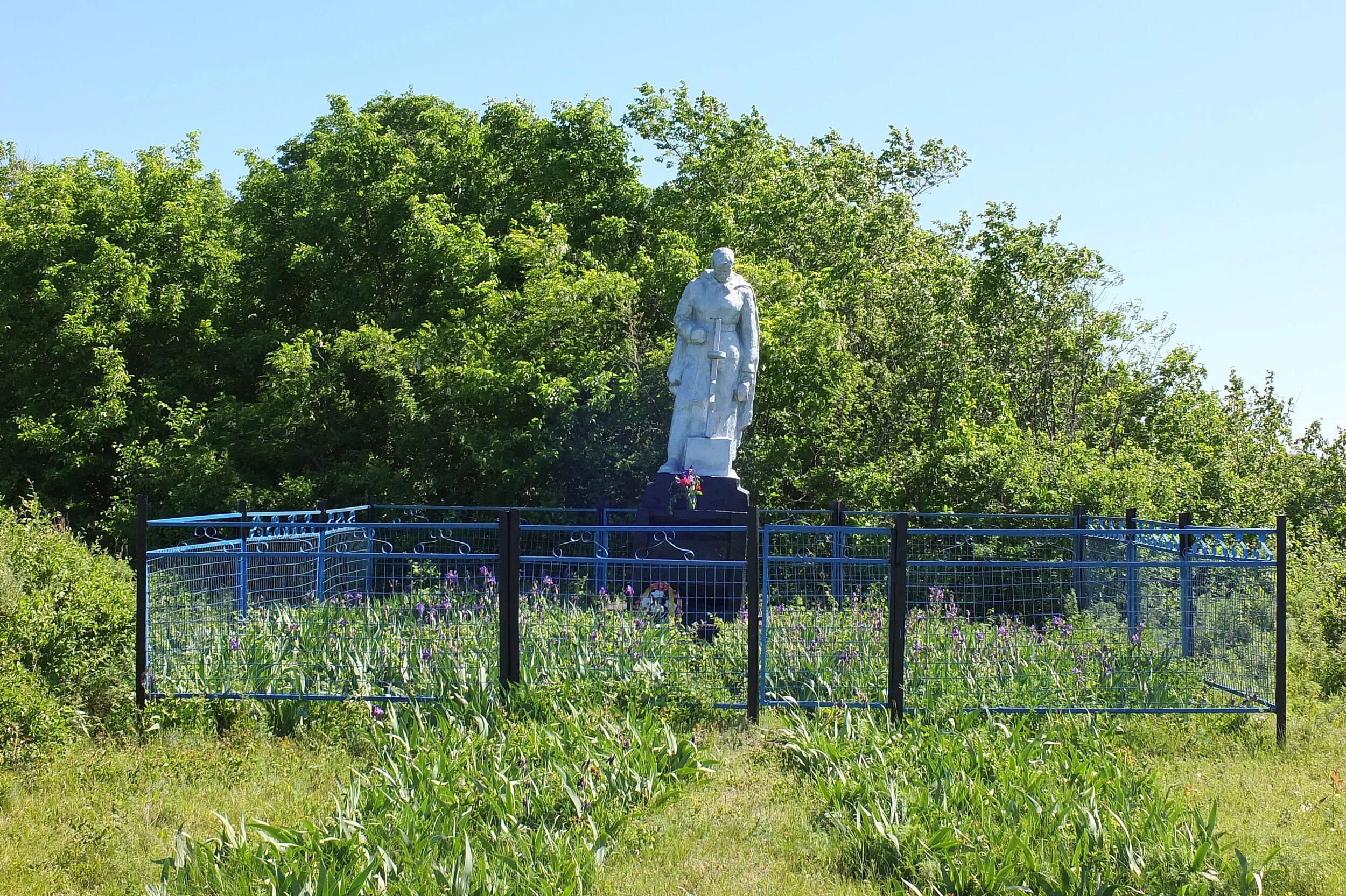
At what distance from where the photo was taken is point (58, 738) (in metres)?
5.85

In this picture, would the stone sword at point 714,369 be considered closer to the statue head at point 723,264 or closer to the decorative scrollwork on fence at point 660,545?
the statue head at point 723,264

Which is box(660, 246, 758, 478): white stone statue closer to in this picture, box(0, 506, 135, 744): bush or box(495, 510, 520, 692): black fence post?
box(495, 510, 520, 692): black fence post

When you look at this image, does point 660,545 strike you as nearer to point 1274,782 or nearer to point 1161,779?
point 1161,779

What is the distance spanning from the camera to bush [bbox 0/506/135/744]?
228 inches

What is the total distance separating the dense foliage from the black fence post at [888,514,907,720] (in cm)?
776

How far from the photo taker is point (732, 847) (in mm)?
4801

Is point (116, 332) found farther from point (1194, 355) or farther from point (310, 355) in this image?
point (1194, 355)

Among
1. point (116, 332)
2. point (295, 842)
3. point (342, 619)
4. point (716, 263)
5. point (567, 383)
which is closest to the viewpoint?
point (295, 842)

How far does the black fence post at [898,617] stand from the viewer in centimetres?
644

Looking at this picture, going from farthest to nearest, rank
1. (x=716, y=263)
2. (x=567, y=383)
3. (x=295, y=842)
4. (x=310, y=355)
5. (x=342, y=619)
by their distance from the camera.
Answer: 1. (x=310, y=355)
2. (x=567, y=383)
3. (x=716, y=263)
4. (x=342, y=619)
5. (x=295, y=842)

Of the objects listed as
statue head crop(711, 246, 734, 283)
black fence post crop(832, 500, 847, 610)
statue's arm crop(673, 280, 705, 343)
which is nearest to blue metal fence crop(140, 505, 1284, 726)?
black fence post crop(832, 500, 847, 610)

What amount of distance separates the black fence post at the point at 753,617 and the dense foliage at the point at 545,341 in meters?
7.74

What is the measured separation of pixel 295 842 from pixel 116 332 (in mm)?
15089

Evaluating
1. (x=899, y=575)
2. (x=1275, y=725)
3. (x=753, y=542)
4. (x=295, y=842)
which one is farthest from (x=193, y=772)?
(x=1275, y=725)
